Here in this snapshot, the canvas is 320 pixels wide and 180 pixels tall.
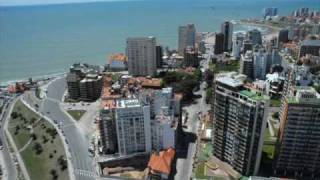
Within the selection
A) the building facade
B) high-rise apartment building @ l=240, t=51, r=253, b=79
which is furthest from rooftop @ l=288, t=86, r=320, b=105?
the building facade

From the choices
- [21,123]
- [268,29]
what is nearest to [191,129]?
[21,123]

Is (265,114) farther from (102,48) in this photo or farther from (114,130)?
(102,48)

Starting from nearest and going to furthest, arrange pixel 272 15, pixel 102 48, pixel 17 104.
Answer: pixel 17 104 < pixel 102 48 < pixel 272 15

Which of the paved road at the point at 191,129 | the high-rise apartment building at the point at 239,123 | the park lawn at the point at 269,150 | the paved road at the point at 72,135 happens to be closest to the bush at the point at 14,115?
the paved road at the point at 72,135

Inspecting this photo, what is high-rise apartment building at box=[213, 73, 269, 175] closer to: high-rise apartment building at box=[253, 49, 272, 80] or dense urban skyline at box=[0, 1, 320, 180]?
dense urban skyline at box=[0, 1, 320, 180]

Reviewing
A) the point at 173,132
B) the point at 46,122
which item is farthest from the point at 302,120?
the point at 46,122
